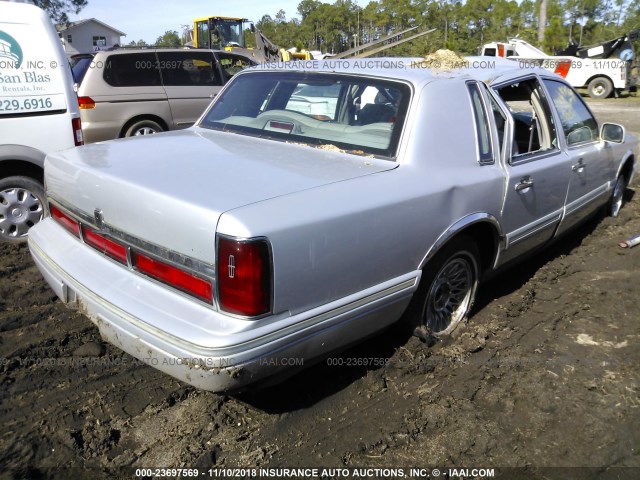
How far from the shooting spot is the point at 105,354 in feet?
11.0

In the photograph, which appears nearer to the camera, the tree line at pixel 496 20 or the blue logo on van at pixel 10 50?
the blue logo on van at pixel 10 50

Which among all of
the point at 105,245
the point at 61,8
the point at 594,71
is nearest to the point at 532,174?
the point at 105,245

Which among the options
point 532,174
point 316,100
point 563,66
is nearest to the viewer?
point 316,100

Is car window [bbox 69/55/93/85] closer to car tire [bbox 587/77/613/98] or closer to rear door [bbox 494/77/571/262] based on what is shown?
rear door [bbox 494/77/571/262]

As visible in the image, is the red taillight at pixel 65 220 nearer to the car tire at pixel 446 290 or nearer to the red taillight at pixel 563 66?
the car tire at pixel 446 290

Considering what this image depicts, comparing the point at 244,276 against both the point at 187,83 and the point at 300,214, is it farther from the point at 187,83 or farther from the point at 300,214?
the point at 187,83

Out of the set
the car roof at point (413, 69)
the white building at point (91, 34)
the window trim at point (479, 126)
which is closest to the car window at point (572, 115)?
the car roof at point (413, 69)

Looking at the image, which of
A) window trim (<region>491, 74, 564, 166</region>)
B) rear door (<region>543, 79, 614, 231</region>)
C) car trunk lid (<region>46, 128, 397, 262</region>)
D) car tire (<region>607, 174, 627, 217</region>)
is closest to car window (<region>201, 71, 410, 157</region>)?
car trunk lid (<region>46, 128, 397, 262</region>)

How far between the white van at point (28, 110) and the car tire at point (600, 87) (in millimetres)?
21589

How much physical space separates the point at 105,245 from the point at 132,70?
6.67m

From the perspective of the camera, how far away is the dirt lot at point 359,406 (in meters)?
2.60

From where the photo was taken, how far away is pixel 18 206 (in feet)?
17.0

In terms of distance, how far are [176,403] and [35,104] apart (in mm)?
3444

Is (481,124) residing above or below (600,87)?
above
